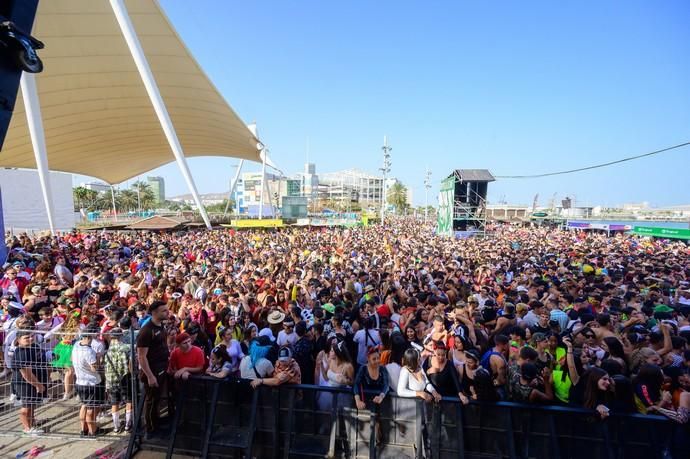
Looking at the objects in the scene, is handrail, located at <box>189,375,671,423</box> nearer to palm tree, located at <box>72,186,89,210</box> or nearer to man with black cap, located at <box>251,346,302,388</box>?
man with black cap, located at <box>251,346,302,388</box>

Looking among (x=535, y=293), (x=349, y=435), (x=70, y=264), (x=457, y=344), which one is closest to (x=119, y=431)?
(x=349, y=435)

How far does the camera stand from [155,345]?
3.46m

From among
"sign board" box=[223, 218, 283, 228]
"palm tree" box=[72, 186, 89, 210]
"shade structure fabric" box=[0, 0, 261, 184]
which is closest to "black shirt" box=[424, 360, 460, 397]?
"shade structure fabric" box=[0, 0, 261, 184]

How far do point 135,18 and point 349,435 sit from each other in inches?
690

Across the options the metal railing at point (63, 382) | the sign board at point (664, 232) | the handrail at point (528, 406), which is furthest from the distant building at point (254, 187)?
the handrail at point (528, 406)

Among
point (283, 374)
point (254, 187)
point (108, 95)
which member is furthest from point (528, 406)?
point (254, 187)

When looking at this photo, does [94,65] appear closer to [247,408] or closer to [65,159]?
[65,159]

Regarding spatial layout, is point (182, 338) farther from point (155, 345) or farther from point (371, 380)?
point (371, 380)

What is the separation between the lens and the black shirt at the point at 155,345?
3330 mm

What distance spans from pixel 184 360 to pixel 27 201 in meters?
36.5

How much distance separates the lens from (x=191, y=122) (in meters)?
23.2

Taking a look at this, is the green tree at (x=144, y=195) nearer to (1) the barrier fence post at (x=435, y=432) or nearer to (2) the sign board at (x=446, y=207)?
(2) the sign board at (x=446, y=207)

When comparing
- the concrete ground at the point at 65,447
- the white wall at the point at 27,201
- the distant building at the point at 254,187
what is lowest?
the concrete ground at the point at 65,447

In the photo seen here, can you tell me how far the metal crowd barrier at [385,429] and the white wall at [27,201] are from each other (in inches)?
1285
